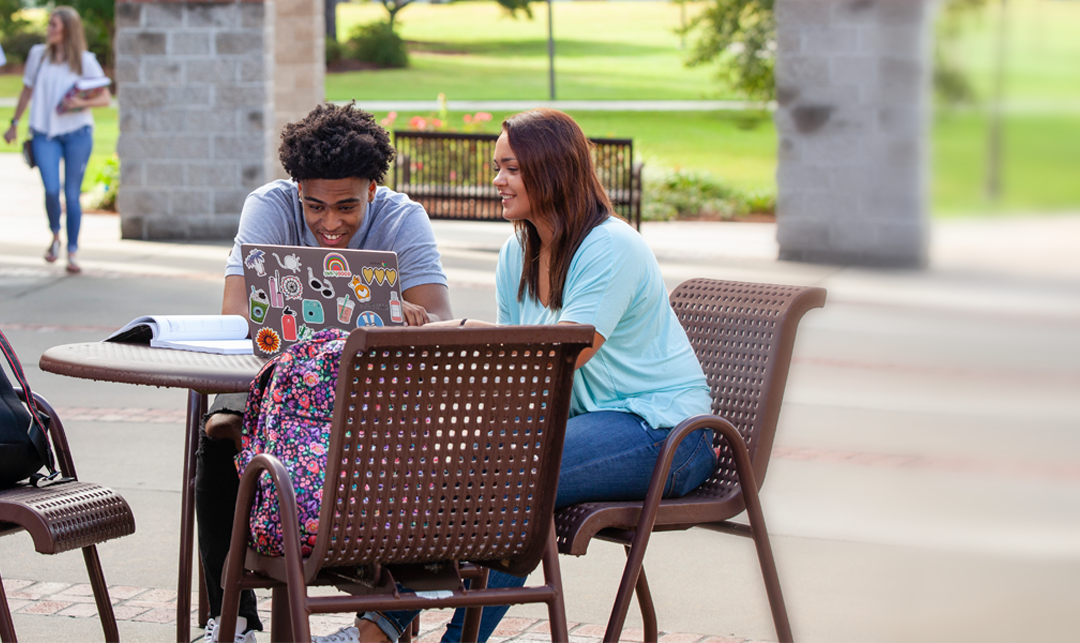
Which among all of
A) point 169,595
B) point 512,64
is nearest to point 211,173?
point 169,595

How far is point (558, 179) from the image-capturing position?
2.98m

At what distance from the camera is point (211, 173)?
1195cm

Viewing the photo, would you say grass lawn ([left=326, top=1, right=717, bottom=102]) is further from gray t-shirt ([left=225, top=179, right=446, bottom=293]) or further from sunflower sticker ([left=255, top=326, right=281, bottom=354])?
sunflower sticker ([left=255, top=326, right=281, bottom=354])

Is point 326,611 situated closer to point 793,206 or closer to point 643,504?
point 643,504

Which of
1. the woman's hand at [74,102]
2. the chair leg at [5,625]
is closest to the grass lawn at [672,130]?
the woman's hand at [74,102]

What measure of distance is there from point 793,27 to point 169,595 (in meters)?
3.57

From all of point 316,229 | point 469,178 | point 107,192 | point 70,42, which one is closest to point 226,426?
point 316,229

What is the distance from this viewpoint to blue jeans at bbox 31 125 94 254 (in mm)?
9539

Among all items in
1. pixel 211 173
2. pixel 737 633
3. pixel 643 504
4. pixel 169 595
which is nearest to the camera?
pixel 643 504

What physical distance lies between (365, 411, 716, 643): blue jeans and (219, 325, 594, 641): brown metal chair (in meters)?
0.27

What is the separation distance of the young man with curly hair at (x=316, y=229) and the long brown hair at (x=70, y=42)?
6.67 metres

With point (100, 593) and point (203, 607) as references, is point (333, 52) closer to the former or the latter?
point (203, 607)

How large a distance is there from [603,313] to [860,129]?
2.48 metres

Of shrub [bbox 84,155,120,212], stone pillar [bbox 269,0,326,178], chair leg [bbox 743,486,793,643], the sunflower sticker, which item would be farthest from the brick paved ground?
shrub [bbox 84,155,120,212]
